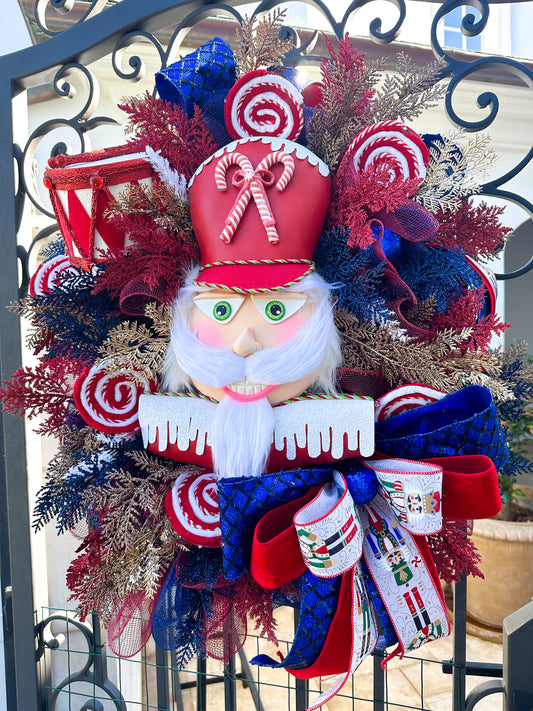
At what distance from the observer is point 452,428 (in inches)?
23.3

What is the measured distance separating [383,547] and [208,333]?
0.35 meters

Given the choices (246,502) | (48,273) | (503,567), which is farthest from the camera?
(503,567)

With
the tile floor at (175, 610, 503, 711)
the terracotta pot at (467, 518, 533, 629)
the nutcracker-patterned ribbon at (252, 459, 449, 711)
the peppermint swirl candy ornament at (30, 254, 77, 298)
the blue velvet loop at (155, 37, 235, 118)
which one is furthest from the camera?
the terracotta pot at (467, 518, 533, 629)

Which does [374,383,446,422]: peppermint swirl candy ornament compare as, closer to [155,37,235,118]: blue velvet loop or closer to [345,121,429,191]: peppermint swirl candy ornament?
[345,121,429,191]: peppermint swirl candy ornament

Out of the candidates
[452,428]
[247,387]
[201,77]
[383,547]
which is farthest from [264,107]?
[383,547]

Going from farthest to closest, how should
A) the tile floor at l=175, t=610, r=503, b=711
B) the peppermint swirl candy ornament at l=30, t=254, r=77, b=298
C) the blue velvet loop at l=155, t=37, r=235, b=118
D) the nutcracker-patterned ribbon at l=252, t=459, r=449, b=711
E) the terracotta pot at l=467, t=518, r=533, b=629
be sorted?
1. the terracotta pot at l=467, t=518, r=533, b=629
2. the tile floor at l=175, t=610, r=503, b=711
3. the peppermint swirl candy ornament at l=30, t=254, r=77, b=298
4. the blue velvet loop at l=155, t=37, r=235, b=118
5. the nutcracker-patterned ribbon at l=252, t=459, r=449, b=711

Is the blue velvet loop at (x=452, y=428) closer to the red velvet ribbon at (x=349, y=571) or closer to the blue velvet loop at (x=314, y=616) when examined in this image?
the red velvet ribbon at (x=349, y=571)

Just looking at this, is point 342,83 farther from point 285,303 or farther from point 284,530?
point 284,530

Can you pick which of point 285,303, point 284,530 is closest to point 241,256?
point 285,303

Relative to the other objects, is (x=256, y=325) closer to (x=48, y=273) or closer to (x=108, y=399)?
(x=108, y=399)

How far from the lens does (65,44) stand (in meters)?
0.95

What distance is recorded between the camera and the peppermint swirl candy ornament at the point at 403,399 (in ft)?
2.03

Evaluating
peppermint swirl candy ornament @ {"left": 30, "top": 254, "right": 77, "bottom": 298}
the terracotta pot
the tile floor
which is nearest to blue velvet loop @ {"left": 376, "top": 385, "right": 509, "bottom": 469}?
peppermint swirl candy ornament @ {"left": 30, "top": 254, "right": 77, "bottom": 298}

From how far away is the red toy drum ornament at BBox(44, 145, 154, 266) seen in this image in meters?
0.66
